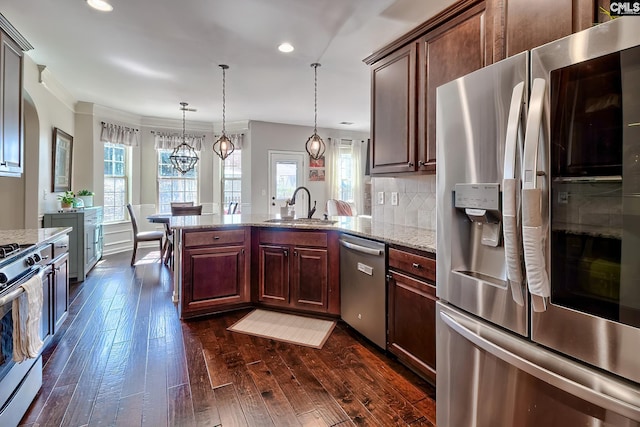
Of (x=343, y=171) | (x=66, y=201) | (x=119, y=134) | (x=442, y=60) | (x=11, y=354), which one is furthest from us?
(x=343, y=171)

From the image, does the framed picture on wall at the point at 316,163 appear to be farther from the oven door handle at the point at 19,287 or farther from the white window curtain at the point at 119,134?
the oven door handle at the point at 19,287

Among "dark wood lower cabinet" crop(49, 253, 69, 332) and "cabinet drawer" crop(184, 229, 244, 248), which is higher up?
"cabinet drawer" crop(184, 229, 244, 248)

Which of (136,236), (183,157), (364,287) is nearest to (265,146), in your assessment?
(183,157)

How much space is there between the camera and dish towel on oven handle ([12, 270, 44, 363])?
1592 mm

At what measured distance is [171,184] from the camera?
23.0ft

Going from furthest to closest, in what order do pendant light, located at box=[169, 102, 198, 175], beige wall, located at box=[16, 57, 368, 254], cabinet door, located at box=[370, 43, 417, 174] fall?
1. pendant light, located at box=[169, 102, 198, 175]
2. beige wall, located at box=[16, 57, 368, 254]
3. cabinet door, located at box=[370, 43, 417, 174]

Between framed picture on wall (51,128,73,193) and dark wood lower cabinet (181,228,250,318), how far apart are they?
3002 millimetres

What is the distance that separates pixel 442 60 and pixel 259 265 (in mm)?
2323

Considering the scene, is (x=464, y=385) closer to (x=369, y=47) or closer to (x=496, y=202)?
(x=496, y=202)

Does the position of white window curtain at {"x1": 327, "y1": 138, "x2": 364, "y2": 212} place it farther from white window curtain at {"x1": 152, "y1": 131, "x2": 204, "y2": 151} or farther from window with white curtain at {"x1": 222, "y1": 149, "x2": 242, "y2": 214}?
white window curtain at {"x1": 152, "y1": 131, "x2": 204, "y2": 151}

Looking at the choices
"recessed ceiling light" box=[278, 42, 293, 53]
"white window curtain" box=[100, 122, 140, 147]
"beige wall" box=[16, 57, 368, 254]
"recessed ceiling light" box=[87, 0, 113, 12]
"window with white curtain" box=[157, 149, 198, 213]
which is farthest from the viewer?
"window with white curtain" box=[157, 149, 198, 213]

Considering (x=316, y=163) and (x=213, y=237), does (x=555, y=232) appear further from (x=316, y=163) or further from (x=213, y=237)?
(x=316, y=163)

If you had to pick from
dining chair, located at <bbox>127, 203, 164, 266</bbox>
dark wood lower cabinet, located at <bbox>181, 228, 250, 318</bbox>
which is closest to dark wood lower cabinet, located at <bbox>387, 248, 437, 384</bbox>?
dark wood lower cabinet, located at <bbox>181, 228, 250, 318</bbox>

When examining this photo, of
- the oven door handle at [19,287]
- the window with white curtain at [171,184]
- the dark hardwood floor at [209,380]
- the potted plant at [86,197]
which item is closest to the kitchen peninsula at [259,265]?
the dark hardwood floor at [209,380]
